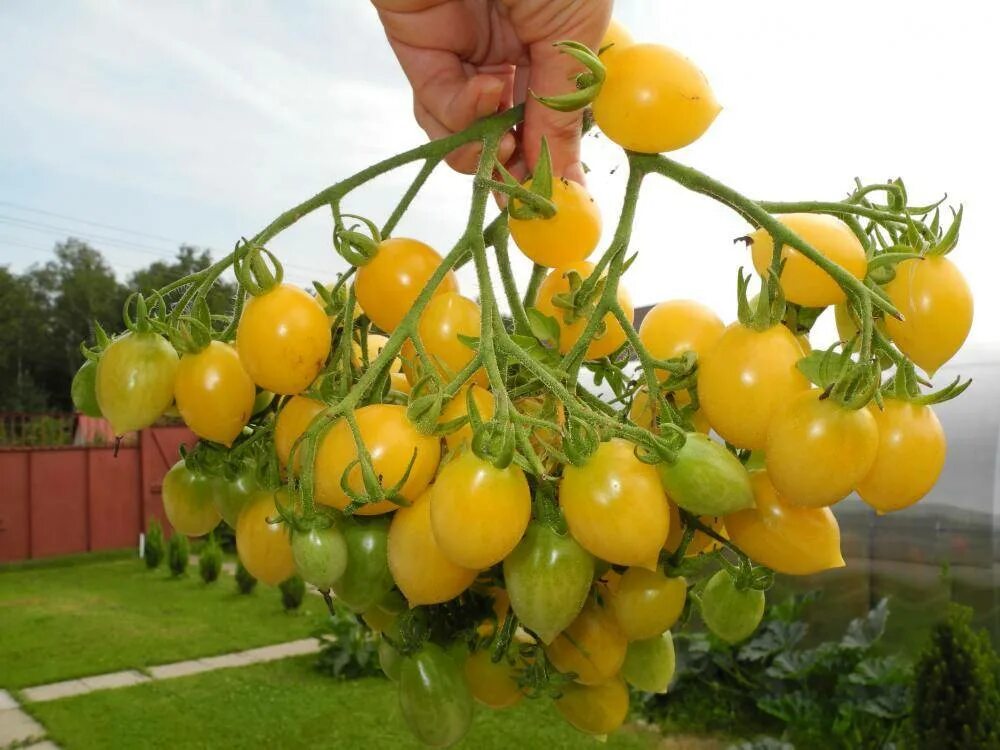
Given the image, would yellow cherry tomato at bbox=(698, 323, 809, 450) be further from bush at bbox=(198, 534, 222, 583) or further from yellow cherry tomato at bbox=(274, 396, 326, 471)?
bush at bbox=(198, 534, 222, 583)

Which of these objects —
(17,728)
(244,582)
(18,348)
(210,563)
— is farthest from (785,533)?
(18,348)

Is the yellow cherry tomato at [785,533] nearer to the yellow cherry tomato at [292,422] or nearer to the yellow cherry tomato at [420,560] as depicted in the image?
the yellow cherry tomato at [420,560]

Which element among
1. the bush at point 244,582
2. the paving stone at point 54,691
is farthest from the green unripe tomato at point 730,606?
the bush at point 244,582

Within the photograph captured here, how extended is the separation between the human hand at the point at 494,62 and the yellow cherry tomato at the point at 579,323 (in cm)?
24

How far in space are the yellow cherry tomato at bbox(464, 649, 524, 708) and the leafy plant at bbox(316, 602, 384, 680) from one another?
20.7 ft

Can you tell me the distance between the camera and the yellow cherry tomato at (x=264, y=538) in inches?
32.6

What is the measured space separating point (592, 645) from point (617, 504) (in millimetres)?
271

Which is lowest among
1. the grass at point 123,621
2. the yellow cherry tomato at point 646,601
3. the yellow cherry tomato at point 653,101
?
the grass at point 123,621

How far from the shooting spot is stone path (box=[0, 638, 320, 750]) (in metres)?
5.68

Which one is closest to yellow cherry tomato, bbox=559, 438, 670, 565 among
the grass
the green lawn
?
the green lawn

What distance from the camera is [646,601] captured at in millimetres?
801

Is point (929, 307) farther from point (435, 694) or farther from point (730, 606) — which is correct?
point (435, 694)

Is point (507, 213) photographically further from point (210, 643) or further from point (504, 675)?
point (210, 643)

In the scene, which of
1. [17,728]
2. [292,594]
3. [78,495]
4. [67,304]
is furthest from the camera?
[67,304]
